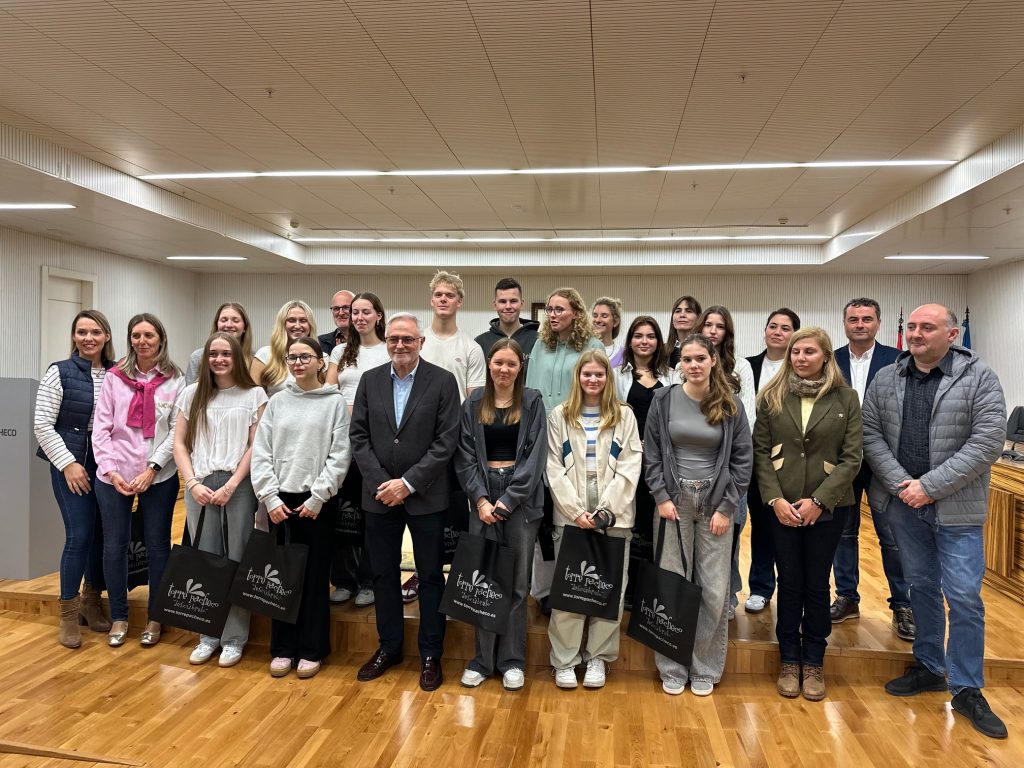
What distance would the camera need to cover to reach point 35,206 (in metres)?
7.30

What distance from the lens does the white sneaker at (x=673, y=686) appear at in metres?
3.12

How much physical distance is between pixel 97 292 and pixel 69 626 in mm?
8124

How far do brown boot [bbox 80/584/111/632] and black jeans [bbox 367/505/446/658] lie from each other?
1717 mm

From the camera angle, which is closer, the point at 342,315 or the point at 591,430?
the point at 591,430

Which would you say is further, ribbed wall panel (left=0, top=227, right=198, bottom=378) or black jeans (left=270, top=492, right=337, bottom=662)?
ribbed wall panel (left=0, top=227, right=198, bottom=378)

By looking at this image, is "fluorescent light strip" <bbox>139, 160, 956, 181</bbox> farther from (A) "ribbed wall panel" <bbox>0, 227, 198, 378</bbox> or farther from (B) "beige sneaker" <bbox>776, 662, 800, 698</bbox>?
(B) "beige sneaker" <bbox>776, 662, 800, 698</bbox>

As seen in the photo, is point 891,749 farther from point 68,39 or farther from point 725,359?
point 68,39

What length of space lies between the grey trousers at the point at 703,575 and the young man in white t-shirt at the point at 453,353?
1.06 metres

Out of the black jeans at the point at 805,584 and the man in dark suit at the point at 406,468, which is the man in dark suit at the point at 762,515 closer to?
the black jeans at the point at 805,584

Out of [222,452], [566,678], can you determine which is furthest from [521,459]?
[222,452]

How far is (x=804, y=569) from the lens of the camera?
3.07m

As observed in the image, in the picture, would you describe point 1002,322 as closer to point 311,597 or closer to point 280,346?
point 280,346

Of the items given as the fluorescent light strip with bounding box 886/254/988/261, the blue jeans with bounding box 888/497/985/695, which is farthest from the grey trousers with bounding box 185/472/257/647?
the fluorescent light strip with bounding box 886/254/988/261

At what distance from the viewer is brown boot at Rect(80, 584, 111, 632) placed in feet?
12.3
